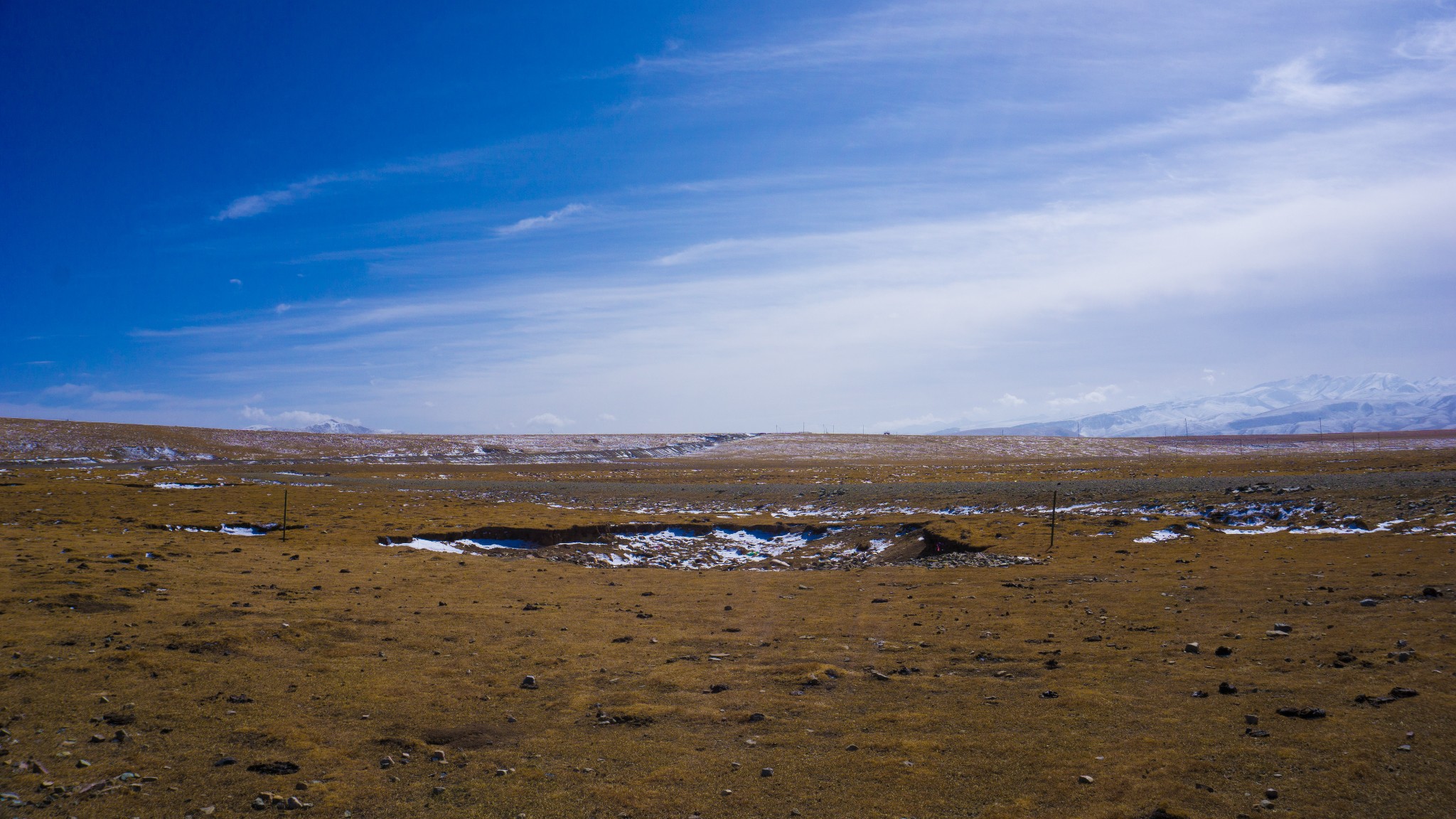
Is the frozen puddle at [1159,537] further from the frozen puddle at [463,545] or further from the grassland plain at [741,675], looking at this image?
the frozen puddle at [463,545]

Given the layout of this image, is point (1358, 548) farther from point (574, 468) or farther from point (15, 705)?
point (574, 468)

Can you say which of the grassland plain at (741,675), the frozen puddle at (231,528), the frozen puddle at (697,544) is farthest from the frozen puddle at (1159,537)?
the frozen puddle at (231,528)

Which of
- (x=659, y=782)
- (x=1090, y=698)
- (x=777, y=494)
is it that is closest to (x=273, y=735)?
(x=659, y=782)

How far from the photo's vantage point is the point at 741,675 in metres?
12.9

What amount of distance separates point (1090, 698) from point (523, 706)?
29.3ft

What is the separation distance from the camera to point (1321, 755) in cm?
816

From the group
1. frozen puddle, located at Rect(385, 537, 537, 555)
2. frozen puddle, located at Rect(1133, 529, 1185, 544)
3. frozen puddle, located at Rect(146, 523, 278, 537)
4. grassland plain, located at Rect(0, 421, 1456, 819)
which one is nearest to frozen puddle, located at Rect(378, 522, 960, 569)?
frozen puddle, located at Rect(385, 537, 537, 555)

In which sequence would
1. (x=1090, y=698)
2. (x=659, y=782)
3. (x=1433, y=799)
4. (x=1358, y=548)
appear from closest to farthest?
(x=1433, y=799) < (x=659, y=782) < (x=1090, y=698) < (x=1358, y=548)

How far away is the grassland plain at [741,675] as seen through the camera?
807cm

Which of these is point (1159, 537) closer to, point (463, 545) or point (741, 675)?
point (741, 675)

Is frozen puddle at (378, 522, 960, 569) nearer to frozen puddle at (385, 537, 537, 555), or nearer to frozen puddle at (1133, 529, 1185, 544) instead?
frozen puddle at (385, 537, 537, 555)

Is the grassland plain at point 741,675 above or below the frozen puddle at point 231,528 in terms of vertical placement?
above

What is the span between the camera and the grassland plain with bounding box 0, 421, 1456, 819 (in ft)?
26.5

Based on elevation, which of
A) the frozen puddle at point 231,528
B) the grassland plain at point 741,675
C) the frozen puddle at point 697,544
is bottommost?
the frozen puddle at point 697,544
